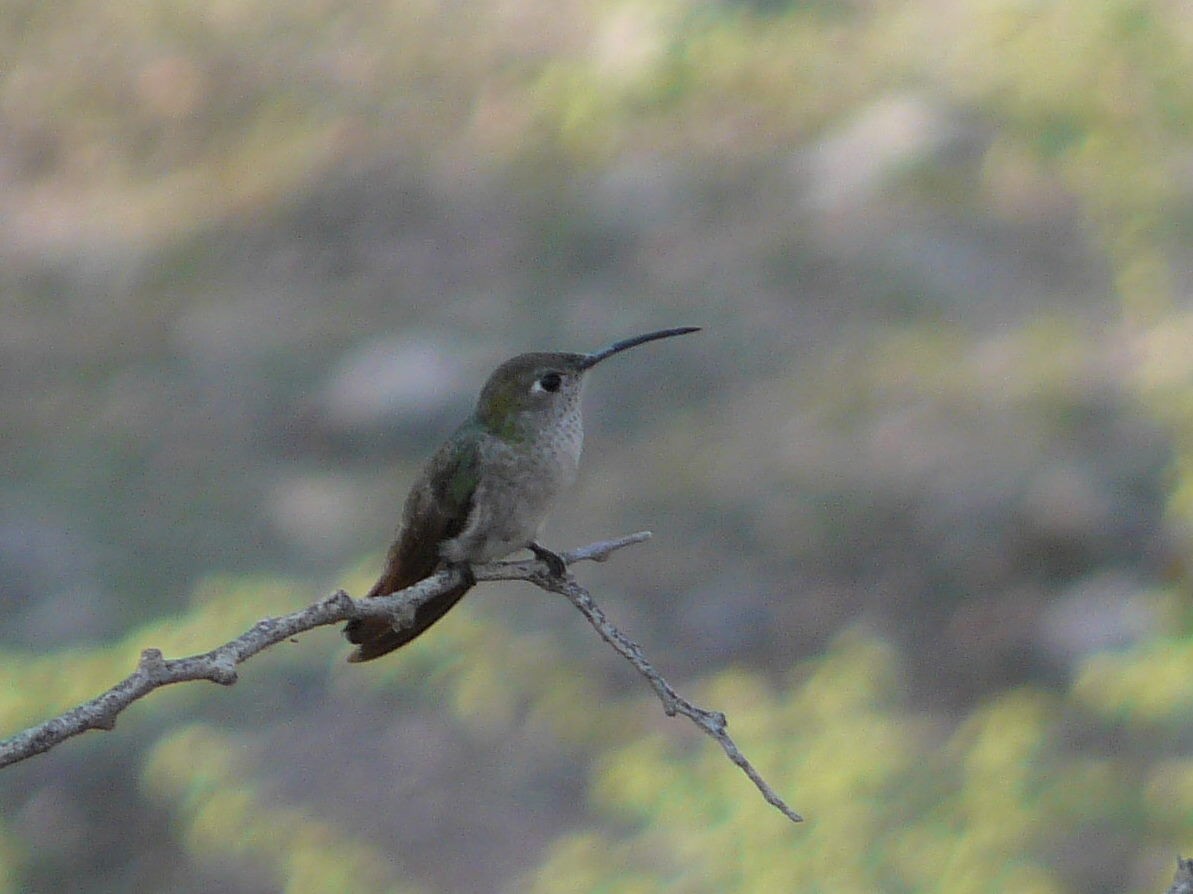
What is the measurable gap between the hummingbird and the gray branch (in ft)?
0.19

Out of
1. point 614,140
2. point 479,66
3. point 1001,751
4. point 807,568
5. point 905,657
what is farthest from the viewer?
point 479,66

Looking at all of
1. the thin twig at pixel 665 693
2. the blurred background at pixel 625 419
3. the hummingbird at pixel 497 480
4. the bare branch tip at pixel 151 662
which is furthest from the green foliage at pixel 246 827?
the bare branch tip at pixel 151 662

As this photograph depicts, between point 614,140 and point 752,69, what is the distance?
0.87m

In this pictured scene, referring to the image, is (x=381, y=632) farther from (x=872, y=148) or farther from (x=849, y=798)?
(x=872, y=148)

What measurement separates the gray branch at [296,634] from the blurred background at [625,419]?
9.32 feet

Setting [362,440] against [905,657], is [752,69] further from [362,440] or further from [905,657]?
[905,657]

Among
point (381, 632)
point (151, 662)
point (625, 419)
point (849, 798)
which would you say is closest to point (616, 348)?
point (381, 632)

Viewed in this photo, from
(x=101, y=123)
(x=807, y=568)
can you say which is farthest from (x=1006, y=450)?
(x=101, y=123)

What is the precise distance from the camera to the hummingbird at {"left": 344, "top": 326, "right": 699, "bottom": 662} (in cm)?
251

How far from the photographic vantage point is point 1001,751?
5.30 metres

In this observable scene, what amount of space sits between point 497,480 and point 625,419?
4.75 meters

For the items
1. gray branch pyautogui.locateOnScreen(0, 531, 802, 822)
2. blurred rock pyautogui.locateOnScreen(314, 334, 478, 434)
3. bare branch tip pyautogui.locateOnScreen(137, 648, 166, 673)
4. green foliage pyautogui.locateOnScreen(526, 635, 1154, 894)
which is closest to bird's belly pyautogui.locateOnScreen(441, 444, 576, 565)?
gray branch pyautogui.locateOnScreen(0, 531, 802, 822)

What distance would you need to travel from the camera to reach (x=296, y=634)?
1.85 m

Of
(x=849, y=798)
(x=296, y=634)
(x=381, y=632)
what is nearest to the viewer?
(x=296, y=634)
